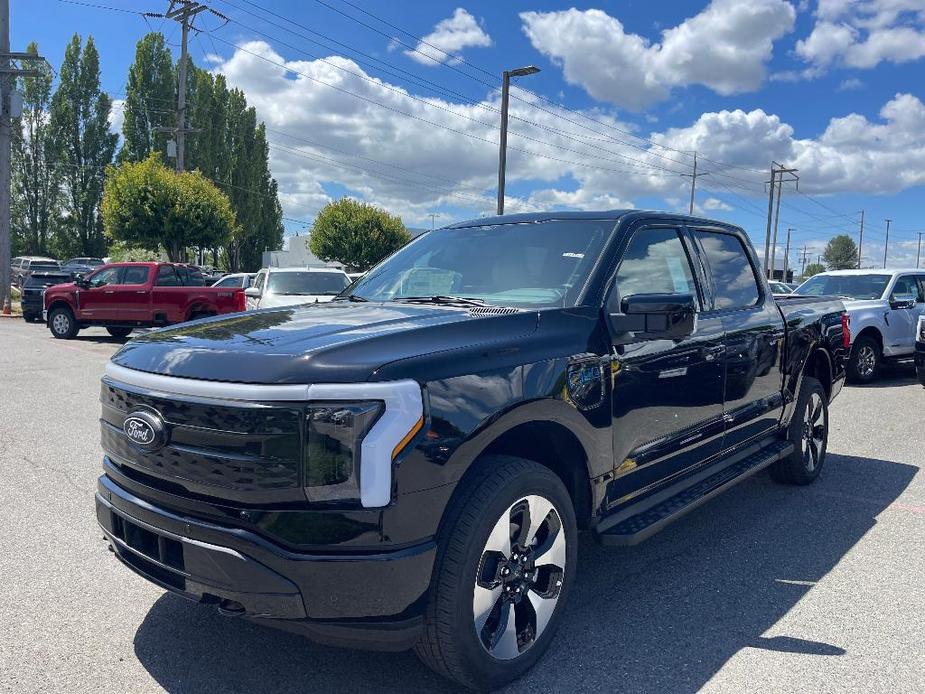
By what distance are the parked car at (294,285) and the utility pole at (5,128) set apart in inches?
561

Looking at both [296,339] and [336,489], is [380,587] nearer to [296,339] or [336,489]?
[336,489]

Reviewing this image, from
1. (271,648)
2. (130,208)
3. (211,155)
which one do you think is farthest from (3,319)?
(211,155)

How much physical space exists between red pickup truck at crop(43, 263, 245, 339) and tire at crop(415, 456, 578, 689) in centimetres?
1378

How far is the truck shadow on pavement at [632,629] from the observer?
9.31 feet

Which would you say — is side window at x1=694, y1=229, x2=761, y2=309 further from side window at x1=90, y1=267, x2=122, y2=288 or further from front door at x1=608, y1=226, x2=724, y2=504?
side window at x1=90, y1=267, x2=122, y2=288

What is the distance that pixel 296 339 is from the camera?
271cm

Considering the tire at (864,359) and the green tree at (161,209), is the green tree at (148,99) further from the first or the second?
the tire at (864,359)

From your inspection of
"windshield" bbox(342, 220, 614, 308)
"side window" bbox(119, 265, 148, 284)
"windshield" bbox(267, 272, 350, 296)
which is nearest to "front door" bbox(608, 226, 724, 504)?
"windshield" bbox(342, 220, 614, 308)

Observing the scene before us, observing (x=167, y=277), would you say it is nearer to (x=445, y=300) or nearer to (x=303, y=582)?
(x=445, y=300)

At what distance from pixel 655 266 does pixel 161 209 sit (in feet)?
90.3

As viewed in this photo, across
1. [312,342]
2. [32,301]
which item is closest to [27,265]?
[32,301]

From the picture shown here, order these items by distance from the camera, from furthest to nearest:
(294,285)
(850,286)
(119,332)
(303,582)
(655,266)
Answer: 1. (119,332)
2. (294,285)
3. (850,286)
4. (655,266)
5. (303,582)

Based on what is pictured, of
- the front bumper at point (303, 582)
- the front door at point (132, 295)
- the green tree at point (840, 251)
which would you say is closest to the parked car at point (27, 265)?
the front door at point (132, 295)

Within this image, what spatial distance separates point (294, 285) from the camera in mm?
13422
